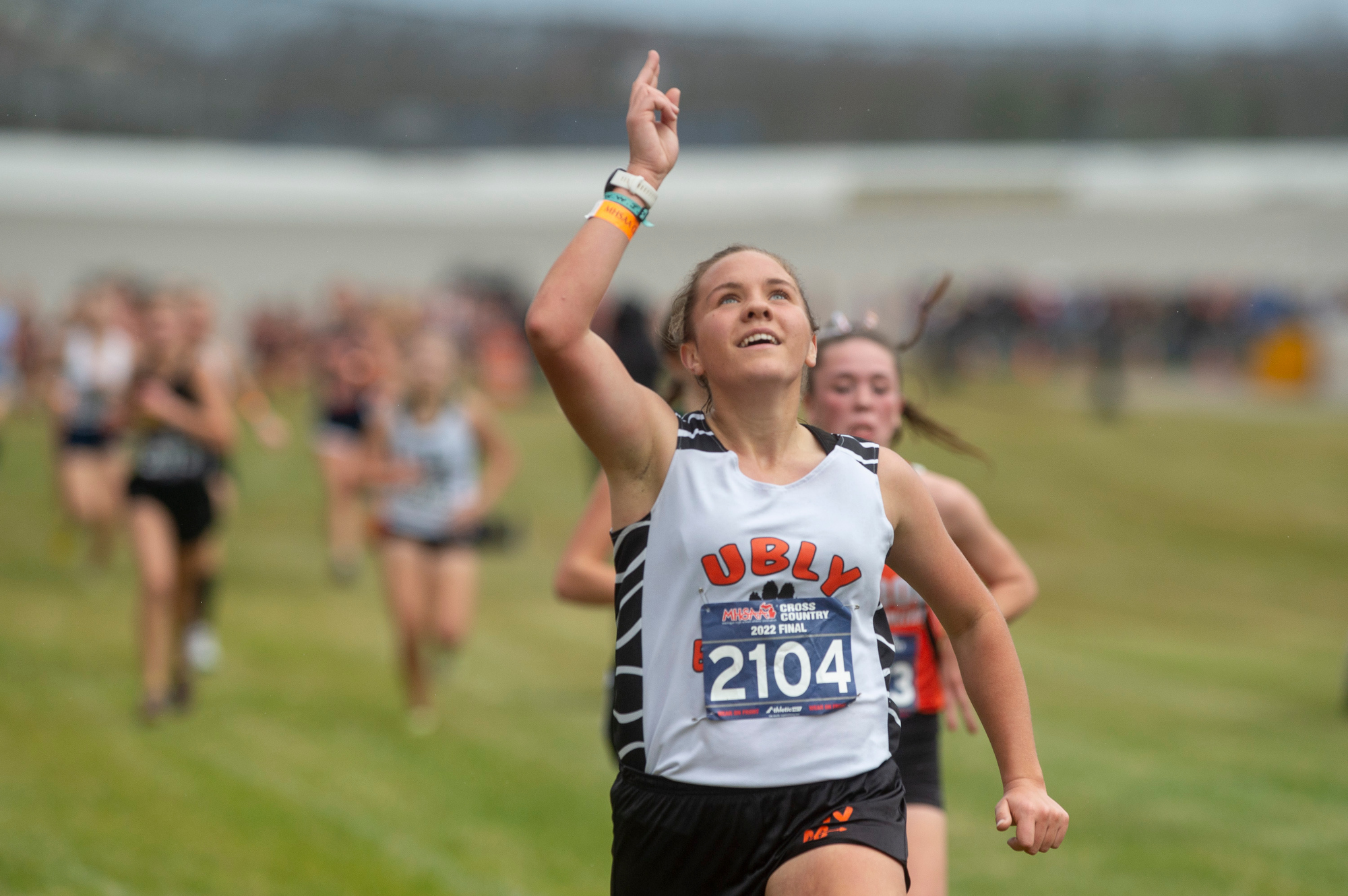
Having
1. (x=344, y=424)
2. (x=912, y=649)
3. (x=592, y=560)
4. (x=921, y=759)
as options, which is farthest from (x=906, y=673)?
(x=344, y=424)

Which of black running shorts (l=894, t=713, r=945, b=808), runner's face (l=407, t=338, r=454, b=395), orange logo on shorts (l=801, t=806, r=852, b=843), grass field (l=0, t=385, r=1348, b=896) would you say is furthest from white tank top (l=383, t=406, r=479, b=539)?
orange logo on shorts (l=801, t=806, r=852, b=843)

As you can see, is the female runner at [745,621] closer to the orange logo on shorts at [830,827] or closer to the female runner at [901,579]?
the orange logo on shorts at [830,827]

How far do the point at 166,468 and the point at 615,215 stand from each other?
635cm

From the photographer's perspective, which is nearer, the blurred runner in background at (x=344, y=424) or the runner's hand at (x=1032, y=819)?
the runner's hand at (x=1032, y=819)

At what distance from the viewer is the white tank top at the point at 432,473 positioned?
8320 mm

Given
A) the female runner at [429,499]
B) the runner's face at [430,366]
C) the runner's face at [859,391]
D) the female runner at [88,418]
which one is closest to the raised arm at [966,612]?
the runner's face at [859,391]

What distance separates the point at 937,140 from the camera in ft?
163

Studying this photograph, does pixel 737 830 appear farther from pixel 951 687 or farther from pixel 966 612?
pixel 951 687

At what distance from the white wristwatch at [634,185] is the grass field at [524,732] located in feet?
12.4

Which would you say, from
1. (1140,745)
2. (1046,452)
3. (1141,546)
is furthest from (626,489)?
(1046,452)

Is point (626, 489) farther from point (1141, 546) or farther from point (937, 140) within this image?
point (937, 140)

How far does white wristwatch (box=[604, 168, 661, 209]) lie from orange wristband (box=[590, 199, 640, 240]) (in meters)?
0.04

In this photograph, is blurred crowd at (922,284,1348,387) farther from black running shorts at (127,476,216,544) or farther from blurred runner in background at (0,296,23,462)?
black running shorts at (127,476,216,544)

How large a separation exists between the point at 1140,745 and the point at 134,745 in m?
6.11
